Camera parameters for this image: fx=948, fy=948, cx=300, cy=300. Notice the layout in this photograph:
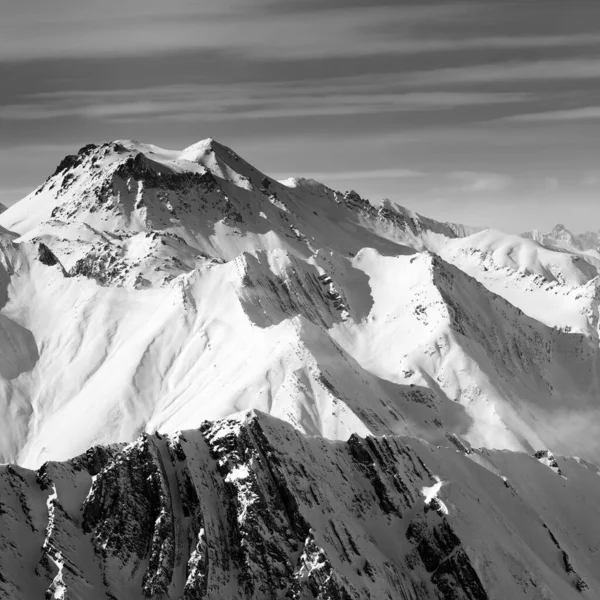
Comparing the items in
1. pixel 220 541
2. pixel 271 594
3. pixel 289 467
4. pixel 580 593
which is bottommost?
pixel 580 593

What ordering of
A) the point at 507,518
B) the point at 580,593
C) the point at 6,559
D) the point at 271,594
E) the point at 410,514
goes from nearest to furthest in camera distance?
1. the point at 6,559
2. the point at 271,594
3. the point at 410,514
4. the point at 580,593
5. the point at 507,518

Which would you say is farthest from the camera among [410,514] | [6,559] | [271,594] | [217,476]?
[410,514]

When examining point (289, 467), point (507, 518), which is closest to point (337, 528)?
point (289, 467)

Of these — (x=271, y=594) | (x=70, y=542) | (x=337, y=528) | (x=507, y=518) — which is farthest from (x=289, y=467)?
(x=507, y=518)

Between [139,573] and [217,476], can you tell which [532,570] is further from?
[139,573]

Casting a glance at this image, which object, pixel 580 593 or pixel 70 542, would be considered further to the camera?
pixel 580 593

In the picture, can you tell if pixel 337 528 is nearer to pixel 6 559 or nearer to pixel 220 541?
pixel 220 541

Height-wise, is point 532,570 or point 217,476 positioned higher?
point 217,476
